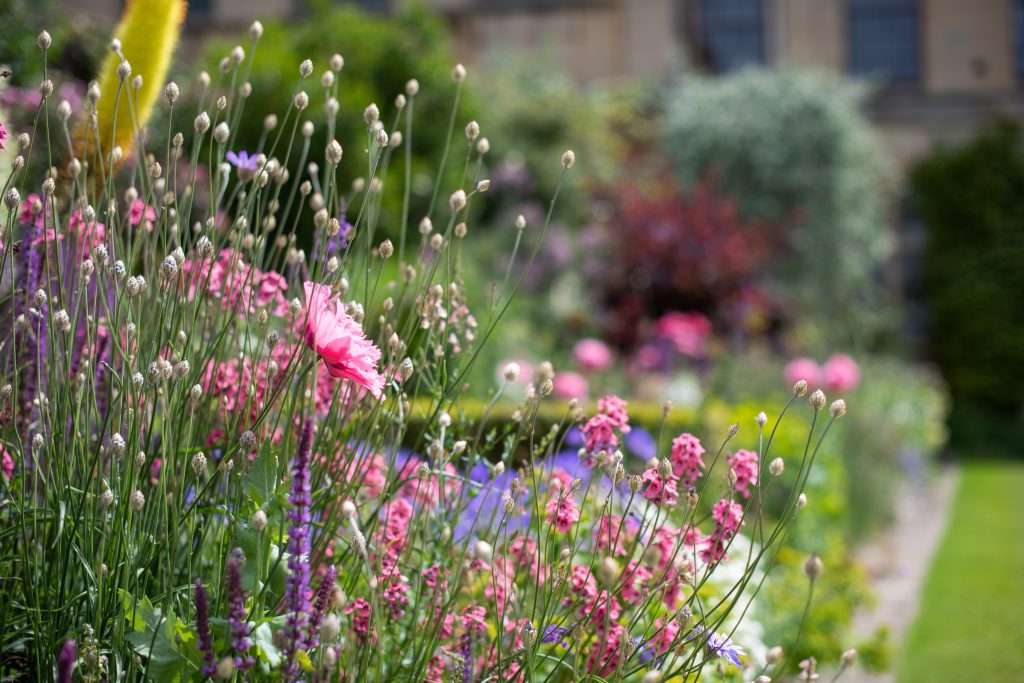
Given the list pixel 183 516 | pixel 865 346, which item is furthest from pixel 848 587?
pixel 865 346

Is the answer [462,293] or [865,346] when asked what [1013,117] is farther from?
[462,293]

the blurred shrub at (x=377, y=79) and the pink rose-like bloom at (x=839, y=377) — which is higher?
the blurred shrub at (x=377, y=79)

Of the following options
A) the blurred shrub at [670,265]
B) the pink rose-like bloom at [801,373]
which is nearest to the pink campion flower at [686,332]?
the blurred shrub at [670,265]

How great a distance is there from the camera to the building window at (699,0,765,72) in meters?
15.3

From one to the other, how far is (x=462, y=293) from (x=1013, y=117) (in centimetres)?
1459

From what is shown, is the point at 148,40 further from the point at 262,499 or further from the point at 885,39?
the point at 885,39

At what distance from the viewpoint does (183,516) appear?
50.3 inches

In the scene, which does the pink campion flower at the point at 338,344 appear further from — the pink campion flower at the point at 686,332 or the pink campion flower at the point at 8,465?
the pink campion flower at the point at 686,332

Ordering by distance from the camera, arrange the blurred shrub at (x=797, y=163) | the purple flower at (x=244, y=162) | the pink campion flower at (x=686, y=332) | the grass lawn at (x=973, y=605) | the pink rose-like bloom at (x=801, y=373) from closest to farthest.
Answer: the purple flower at (x=244, y=162), the grass lawn at (x=973, y=605), the pink rose-like bloom at (x=801, y=373), the pink campion flower at (x=686, y=332), the blurred shrub at (x=797, y=163)

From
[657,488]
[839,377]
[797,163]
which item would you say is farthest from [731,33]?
[657,488]

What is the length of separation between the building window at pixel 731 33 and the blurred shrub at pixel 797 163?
3030 millimetres

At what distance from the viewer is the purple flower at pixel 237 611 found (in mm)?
965

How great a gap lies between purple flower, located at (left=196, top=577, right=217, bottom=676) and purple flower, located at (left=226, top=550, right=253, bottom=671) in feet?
0.08

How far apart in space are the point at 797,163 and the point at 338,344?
1150 cm
